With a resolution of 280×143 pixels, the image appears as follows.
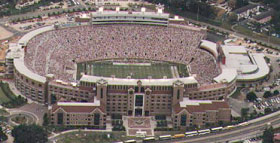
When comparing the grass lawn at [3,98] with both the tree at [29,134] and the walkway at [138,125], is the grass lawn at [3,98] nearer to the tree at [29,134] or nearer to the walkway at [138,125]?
the tree at [29,134]

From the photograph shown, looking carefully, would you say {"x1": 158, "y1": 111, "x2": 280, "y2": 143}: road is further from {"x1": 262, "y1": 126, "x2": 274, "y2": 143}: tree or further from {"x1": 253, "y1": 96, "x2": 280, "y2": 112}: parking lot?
{"x1": 253, "y1": 96, "x2": 280, "y2": 112}: parking lot

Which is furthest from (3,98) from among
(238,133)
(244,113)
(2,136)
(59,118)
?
(244,113)

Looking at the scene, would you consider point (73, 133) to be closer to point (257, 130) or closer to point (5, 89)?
point (5, 89)

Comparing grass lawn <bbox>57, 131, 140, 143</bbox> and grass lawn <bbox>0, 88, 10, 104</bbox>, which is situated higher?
grass lawn <bbox>0, 88, 10, 104</bbox>

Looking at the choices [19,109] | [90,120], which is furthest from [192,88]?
[19,109]

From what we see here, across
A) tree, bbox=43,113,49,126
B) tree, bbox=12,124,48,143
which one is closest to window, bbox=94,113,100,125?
tree, bbox=43,113,49,126

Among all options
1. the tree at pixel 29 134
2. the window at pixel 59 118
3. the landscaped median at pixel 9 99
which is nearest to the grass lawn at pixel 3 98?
the landscaped median at pixel 9 99

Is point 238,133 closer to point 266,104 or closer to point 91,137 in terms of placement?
point 266,104
